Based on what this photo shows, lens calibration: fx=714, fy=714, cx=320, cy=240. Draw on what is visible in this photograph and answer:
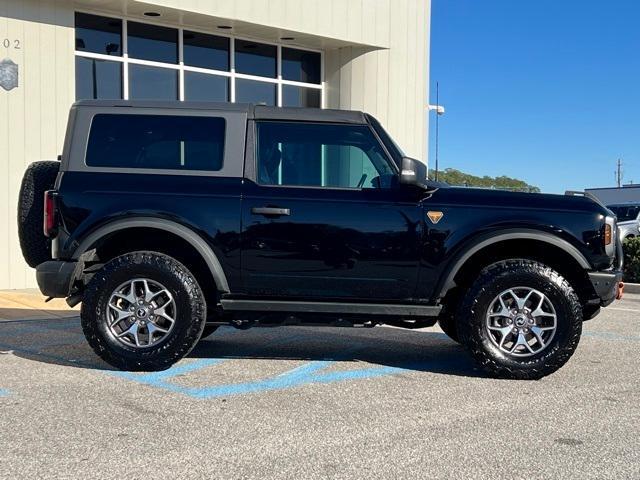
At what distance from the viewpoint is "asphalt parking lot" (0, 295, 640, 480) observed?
11.3 feet

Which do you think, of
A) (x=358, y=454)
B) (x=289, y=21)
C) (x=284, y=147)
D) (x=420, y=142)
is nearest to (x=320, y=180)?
(x=284, y=147)

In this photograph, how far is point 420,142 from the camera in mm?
14773

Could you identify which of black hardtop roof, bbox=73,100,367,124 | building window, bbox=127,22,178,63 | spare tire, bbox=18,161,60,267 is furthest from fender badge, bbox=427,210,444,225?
building window, bbox=127,22,178,63

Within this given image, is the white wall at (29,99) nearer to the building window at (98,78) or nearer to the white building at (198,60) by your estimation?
the white building at (198,60)

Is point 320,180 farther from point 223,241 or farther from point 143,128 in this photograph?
point 143,128

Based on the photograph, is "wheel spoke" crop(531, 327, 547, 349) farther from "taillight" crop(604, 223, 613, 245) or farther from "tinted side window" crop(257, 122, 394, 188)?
"tinted side window" crop(257, 122, 394, 188)

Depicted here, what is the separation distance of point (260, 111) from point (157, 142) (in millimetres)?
824

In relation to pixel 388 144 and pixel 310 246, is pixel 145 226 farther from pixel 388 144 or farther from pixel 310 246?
Answer: pixel 388 144

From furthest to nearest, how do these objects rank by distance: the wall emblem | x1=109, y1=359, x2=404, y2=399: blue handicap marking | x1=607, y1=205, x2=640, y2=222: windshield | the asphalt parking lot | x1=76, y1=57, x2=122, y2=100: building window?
x1=607, y1=205, x2=640, y2=222: windshield
x1=76, y1=57, x2=122, y2=100: building window
the wall emblem
x1=109, y1=359, x2=404, y2=399: blue handicap marking
the asphalt parking lot

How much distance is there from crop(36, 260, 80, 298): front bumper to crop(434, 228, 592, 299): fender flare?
2733 millimetres

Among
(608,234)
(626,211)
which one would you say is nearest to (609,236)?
(608,234)

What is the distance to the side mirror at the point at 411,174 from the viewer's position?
16.6 feet

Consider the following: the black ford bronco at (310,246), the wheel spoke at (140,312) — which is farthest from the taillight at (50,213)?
the wheel spoke at (140,312)

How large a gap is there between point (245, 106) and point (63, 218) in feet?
5.26
